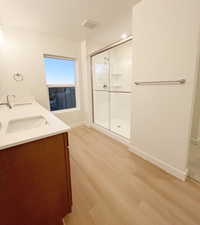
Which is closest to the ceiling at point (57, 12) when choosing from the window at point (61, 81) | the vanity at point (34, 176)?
the window at point (61, 81)

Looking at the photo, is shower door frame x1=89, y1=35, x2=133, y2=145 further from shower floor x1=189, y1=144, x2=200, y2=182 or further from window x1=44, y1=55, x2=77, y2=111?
shower floor x1=189, y1=144, x2=200, y2=182

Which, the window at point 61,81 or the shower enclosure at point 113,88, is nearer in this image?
the window at point 61,81

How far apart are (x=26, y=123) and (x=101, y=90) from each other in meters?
2.16

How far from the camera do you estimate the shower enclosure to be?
316 centimetres

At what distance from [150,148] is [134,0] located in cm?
206

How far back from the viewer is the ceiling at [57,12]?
1.72 metres

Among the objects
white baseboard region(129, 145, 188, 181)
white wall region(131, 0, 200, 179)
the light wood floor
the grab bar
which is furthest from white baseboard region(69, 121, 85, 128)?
the grab bar

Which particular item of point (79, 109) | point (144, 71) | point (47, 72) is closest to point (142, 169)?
point (144, 71)

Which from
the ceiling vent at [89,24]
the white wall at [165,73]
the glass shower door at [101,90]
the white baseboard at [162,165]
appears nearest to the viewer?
the white wall at [165,73]

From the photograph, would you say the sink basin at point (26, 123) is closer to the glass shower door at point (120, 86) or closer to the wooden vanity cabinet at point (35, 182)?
the wooden vanity cabinet at point (35, 182)

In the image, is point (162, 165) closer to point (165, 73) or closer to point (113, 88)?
point (165, 73)

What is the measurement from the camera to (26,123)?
1.40m

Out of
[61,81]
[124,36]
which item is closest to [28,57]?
[61,81]

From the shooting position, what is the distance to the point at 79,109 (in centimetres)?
349
